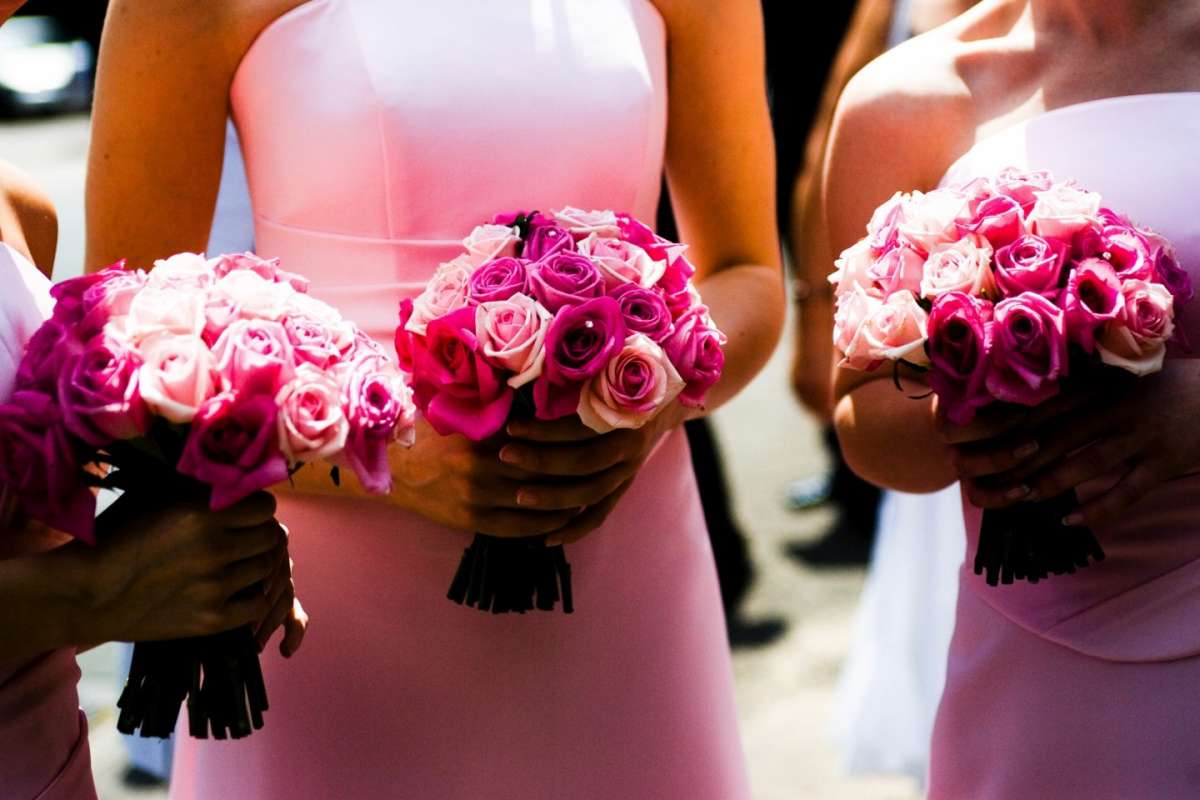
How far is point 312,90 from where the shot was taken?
2426mm

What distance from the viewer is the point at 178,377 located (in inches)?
69.7

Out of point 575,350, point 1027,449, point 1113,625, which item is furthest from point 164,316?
point 1113,625

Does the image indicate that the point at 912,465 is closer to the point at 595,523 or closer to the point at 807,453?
the point at 595,523

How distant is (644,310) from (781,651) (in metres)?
3.69

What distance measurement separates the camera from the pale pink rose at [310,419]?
1.80 metres

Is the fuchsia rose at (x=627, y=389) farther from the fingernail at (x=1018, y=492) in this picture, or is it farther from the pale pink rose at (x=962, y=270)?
the fingernail at (x=1018, y=492)

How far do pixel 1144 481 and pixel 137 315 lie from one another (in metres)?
1.43

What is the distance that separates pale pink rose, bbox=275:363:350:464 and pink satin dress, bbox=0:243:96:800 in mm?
434

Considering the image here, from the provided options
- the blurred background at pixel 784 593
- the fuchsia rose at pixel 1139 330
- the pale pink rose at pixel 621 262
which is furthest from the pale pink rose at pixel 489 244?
the fuchsia rose at pixel 1139 330

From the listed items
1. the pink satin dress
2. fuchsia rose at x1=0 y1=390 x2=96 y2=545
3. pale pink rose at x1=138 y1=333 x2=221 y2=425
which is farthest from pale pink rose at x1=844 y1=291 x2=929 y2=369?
the pink satin dress

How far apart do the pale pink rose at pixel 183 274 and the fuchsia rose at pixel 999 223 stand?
106 centimetres

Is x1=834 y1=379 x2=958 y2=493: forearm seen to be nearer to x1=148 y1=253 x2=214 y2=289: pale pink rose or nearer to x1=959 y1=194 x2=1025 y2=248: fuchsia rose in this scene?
x1=959 y1=194 x2=1025 y2=248: fuchsia rose

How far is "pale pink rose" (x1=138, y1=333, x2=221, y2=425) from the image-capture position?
1.76m

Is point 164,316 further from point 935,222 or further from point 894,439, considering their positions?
point 894,439
